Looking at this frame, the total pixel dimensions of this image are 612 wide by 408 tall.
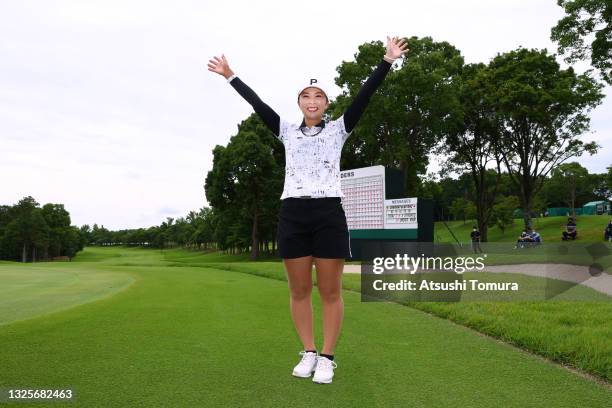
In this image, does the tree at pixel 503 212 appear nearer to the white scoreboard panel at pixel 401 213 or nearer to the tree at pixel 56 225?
the white scoreboard panel at pixel 401 213

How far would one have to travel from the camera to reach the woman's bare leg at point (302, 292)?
12.1 feet

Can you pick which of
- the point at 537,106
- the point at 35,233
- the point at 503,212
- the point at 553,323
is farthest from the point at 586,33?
the point at 35,233

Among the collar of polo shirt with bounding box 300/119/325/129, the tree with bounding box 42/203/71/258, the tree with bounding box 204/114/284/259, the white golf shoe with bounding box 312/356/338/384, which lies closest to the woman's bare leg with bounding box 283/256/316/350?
the white golf shoe with bounding box 312/356/338/384

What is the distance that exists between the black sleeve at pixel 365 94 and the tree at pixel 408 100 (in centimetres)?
2277

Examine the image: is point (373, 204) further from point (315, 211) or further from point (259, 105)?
point (315, 211)

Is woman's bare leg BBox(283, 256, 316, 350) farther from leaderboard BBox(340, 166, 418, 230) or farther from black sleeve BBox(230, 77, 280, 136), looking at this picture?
leaderboard BBox(340, 166, 418, 230)

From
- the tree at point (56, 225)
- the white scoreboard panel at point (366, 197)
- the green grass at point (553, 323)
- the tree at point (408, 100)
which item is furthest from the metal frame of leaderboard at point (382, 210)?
the tree at point (56, 225)

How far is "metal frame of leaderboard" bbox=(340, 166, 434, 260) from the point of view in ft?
52.8

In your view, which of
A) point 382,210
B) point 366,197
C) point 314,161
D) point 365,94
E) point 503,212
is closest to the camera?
point 314,161

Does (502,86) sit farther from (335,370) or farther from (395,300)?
(335,370)

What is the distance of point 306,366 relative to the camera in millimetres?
3555

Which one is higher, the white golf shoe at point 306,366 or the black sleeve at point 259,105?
the black sleeve at point 259,105

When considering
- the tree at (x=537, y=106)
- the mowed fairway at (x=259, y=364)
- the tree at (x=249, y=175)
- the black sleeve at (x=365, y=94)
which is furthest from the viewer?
→ the tree at (x=249, y=175)

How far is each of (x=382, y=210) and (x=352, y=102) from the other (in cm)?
1349
